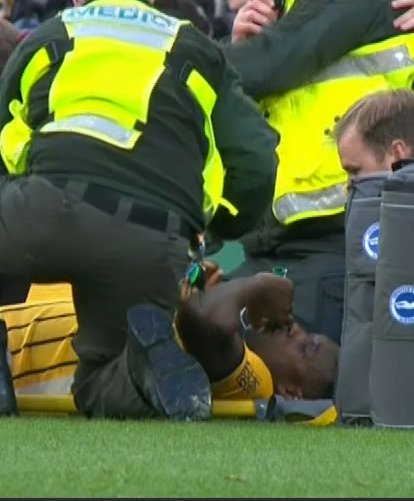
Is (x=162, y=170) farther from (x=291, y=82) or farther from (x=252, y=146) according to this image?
(x=291, y=82)

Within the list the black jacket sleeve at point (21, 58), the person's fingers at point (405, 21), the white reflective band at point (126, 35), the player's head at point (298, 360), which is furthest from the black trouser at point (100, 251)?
the person's fingers at point (405, 21)

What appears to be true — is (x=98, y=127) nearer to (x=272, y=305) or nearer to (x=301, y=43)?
(x=272, y=305)

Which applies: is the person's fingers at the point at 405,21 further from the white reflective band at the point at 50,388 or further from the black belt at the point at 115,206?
the white reflective band at the point at 50,388

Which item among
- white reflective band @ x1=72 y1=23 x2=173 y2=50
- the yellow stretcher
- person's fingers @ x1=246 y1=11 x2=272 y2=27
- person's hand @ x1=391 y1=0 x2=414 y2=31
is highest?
person's hand @ x1=391 y1=0 x2=414 y2=31

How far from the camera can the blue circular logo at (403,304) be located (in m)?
5.94

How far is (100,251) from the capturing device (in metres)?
6.12

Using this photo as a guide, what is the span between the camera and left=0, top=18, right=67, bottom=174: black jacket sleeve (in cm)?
633

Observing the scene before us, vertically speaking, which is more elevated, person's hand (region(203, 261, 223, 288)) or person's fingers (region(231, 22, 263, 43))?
person's fingers (region(231, 22, 263, 43))

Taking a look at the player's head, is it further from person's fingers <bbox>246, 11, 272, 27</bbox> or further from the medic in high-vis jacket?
person's fingers <bbox>246, 11, 272, 27</bbox>

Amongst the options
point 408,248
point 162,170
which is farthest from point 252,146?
point 408,248

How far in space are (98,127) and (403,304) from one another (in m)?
1.12

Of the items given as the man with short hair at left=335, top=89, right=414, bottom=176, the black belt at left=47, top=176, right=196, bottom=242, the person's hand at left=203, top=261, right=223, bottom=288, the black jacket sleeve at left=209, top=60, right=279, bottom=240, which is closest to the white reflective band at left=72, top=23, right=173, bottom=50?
the black jacket sleeve at left=209, top=60, right=279, bottom=240

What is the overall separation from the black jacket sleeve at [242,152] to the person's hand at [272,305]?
0.27 meters

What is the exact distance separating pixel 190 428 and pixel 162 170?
91 centimetres
